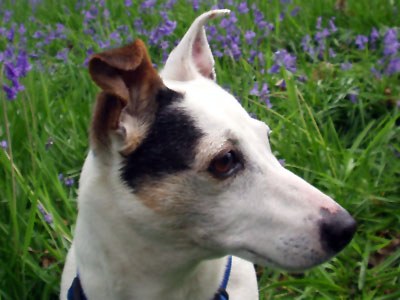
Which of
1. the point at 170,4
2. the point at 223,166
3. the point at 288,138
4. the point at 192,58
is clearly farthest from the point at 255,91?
the point at 170,4

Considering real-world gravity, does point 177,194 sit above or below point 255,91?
above

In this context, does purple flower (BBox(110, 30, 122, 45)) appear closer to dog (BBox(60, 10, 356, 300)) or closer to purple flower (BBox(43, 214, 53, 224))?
purple flower (BBox(43, 214, 53, 224))

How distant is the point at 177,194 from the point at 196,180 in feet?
0.28

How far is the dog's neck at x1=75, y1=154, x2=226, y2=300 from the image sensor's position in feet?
6.15

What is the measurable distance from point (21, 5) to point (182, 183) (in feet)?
19.2

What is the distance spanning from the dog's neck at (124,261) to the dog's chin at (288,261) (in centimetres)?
22

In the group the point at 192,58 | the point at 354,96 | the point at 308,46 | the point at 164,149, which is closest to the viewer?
the point at 164,149

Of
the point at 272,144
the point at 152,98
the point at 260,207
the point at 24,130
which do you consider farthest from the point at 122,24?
the point at 260,207

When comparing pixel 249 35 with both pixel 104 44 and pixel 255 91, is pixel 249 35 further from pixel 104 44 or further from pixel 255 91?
pixel 104 44

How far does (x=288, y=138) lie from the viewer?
329 centimetres

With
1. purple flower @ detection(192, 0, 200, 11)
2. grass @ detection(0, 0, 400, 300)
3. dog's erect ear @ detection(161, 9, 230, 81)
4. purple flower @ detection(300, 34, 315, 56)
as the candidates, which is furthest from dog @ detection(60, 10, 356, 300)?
purple flower @ detection(192, 0, 200, 11)

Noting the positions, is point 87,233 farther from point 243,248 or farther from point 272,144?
point 272,144

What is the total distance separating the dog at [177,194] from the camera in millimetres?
1710

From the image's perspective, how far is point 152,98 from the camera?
1.89 meters
